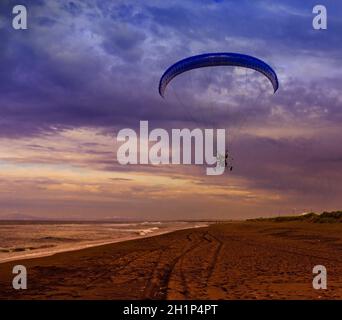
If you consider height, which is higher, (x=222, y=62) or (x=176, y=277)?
(x=222, y=62)

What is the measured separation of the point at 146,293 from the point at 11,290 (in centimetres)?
386

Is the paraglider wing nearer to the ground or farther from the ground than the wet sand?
farther from the ground

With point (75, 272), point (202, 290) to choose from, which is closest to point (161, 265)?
point (75, 272)

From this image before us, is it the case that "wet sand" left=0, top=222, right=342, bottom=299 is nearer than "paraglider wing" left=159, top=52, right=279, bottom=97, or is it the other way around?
"wet sand" left=0, top=222, right=342, bottom=299

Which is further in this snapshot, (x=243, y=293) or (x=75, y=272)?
(x=75, y=272)

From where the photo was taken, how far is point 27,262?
1831cm

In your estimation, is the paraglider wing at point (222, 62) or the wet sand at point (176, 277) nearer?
the wet sand at point (176, 277)

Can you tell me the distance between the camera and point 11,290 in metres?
11.8

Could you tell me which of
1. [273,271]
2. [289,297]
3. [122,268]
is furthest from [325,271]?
[122,268]

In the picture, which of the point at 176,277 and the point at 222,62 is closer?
the point at 176,277

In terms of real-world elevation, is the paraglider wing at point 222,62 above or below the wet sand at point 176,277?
above
